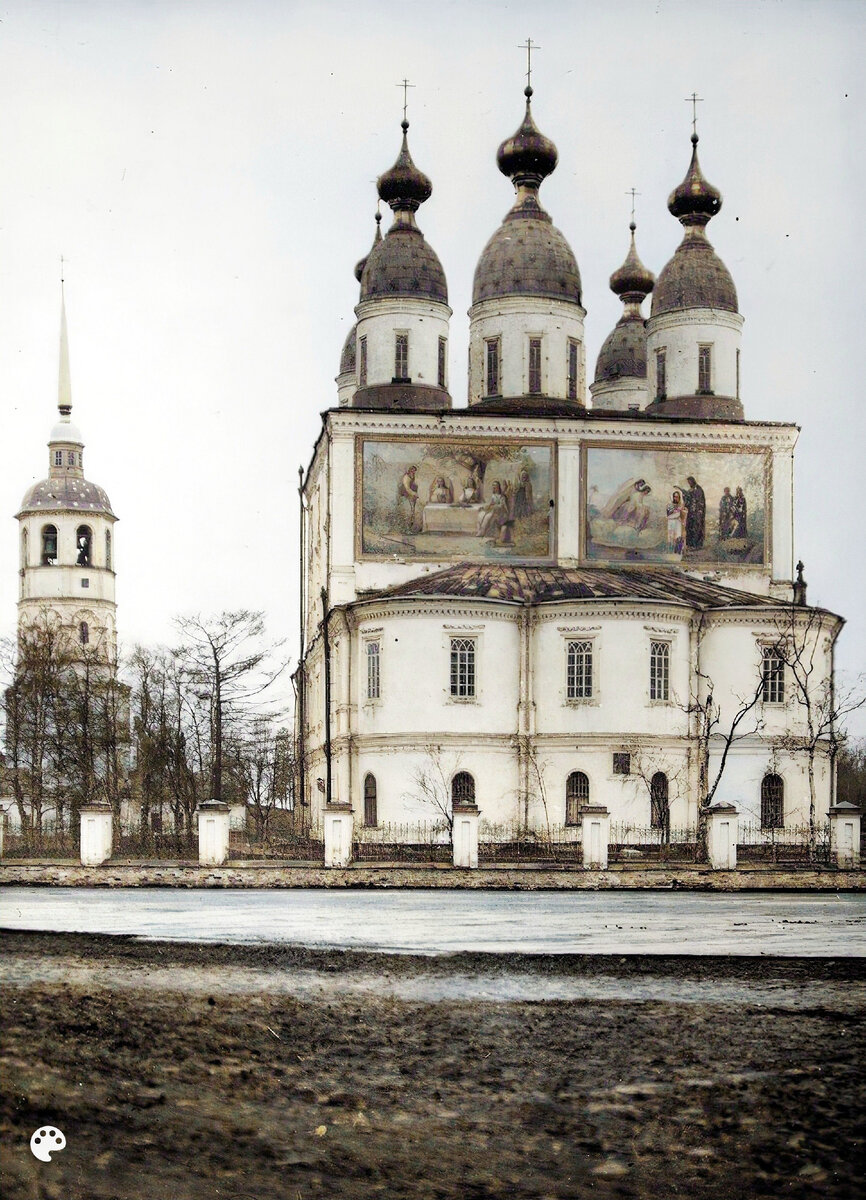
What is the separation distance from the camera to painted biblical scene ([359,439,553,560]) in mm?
41000

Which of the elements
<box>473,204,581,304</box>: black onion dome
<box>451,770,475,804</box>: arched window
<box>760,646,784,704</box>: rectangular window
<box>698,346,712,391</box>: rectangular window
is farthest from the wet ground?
<box>473,204,581,304</box>: black onion dome

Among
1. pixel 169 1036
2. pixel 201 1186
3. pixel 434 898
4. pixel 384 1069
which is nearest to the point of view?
pixel 201 1186

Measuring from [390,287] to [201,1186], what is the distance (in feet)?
127

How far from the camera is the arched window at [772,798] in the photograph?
126ft

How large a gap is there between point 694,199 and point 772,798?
1824 cm

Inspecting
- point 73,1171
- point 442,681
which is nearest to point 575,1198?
point 73,1171

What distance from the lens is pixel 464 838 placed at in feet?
92.6

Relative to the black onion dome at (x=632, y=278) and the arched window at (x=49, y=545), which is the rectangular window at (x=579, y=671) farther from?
the arched window at (x=49, y=545)

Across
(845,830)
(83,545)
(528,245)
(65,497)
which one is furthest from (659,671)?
(83,545)

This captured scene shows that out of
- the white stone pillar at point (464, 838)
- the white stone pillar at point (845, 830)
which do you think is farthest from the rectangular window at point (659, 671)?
the white stone pillar at point (464, 838)

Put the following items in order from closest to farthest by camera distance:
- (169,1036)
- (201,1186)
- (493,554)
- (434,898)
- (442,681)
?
(201,1186)
(169,1036)
(434,898)
(442,681)
(493,554)

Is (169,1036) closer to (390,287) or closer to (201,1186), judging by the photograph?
(201,1186)

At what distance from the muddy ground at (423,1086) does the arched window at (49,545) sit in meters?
45.2

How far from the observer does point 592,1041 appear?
1069cm
